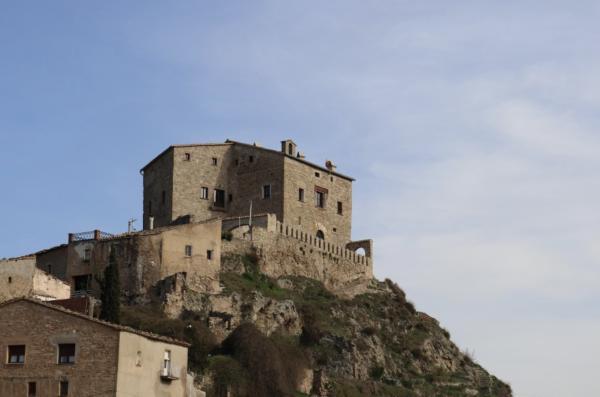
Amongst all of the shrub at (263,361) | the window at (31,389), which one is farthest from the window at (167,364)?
the shrub at (263,361)

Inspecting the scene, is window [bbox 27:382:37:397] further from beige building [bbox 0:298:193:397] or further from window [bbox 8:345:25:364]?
window [bbox 8:345:25:364]

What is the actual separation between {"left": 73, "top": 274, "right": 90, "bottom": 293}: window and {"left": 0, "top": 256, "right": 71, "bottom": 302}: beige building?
23.0 feet

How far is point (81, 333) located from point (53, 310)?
5.28 ft

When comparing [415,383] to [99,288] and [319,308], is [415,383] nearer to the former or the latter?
[319,308]

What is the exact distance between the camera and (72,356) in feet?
146

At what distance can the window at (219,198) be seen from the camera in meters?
84.6

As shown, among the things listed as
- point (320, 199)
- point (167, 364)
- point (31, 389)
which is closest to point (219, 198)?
point (320, 199)

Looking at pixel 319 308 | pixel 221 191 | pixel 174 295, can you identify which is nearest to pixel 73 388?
pixel 174 295

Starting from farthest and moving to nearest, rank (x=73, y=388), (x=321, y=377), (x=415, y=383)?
1. (x=415, y=383)
2. (x=321, y=377)
3. (x=73, y=388)

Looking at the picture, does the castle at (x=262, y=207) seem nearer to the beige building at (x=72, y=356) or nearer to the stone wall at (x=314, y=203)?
the stone wall at (x=314, y=203)

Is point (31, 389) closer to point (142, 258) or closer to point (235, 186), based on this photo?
point (142, 258)

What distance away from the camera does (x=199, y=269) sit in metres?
71.4

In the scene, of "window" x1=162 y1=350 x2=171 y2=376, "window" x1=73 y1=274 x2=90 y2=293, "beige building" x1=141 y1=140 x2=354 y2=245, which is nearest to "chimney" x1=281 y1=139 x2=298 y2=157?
"beige building" x1=141 y1=140 x2=354 y2=245

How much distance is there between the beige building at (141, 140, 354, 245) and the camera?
83.3 m
